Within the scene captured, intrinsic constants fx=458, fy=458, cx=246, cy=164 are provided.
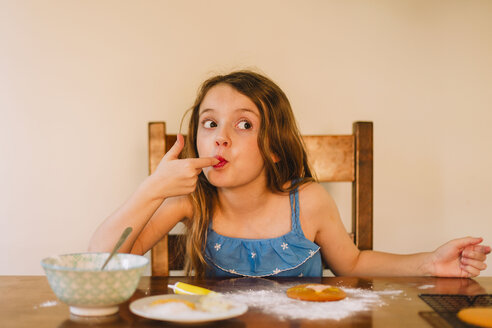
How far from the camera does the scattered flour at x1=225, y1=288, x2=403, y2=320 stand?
2.42 ft

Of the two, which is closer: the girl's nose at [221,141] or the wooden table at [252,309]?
the wooden table at [252,309]

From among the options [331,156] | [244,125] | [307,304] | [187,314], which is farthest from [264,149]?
[187,314]

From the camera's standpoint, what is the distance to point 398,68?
1704 mm

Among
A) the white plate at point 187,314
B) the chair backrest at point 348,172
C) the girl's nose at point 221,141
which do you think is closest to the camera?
the white plate at point 187,314

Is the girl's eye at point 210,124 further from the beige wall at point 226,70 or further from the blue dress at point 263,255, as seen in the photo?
the beige wall at point 226,70

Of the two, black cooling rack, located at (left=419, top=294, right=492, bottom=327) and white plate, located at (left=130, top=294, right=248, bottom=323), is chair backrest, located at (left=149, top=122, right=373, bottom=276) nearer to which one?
black cooling rack, located at (left=419, top=294, right=492, bottom=327)

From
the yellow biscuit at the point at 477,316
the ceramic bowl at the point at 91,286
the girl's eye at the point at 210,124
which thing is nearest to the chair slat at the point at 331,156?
the girl's eye at the point at 210,124

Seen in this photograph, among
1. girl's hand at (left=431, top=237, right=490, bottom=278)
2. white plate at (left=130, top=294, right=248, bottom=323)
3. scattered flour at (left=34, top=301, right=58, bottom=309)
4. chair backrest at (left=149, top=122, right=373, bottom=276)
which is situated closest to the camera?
white plate at (left=130, top=294, right=248, bottom=323)

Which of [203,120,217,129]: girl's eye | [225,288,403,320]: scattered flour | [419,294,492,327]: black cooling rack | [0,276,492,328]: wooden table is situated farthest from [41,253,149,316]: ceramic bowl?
[203,120,217,129]: girl's eye

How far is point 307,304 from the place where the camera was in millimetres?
793

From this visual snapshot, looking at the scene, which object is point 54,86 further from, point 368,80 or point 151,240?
point 368,80

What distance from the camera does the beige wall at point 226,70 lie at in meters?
1.66

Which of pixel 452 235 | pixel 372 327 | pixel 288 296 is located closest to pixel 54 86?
pixel 288 296

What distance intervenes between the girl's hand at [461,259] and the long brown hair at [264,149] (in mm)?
448
